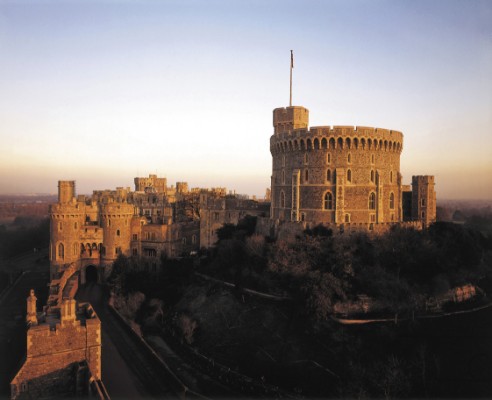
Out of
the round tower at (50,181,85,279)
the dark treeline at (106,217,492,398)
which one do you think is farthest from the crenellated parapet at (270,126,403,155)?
the round tower at (50,181,85,279)

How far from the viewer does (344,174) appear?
130 feet

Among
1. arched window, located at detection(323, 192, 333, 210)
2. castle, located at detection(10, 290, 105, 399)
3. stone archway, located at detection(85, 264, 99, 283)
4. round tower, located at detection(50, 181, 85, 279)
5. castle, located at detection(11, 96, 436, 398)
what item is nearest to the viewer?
castle, located at detection(10, 290, 105, 399)

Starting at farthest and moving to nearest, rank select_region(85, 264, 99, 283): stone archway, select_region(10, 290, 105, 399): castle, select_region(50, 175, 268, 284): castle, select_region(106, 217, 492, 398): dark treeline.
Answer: select_region(85, 264, 99, 283): stone archway
select_region(50, 175, 268, 284): castle
select_region(106, 217, 492, 398): dark treeline
select_region(10, 290, 105, 399): castle

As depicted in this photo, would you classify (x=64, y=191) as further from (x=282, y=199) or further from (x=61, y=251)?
(x=282, y=199)

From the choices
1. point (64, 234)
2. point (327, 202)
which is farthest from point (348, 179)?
point (64, 234)

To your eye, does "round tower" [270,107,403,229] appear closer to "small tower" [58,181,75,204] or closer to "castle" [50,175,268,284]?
"castle" [50,175,268,284]

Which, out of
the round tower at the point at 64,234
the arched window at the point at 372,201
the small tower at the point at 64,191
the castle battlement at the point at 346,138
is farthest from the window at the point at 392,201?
the small tower at the point at 64,191

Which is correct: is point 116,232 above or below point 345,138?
below

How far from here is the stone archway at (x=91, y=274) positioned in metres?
48.9

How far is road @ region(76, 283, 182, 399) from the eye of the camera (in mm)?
23672

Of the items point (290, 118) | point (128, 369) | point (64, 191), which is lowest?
point (128, 369)

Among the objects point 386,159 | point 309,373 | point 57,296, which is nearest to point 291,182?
point 386,159

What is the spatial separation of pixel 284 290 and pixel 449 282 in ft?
42.4

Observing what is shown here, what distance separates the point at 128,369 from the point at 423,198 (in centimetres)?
3278
